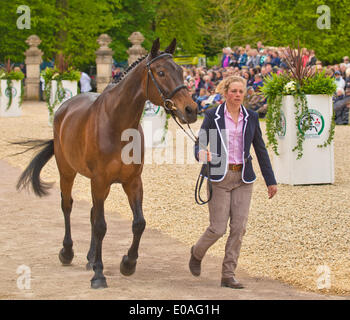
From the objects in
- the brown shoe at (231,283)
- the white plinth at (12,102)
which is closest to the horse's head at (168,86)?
the brown shoe at (231,283)

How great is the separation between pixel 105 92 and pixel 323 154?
22.2 ft

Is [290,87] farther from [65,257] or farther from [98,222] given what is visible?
[98,222]

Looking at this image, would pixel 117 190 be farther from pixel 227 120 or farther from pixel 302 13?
pixel 302 13

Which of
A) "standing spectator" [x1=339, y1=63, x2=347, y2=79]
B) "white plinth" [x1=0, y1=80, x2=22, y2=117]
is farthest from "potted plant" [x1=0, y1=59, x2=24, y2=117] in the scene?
"standing spectator" [x1=339, y1=63, x2=347, y2=79]

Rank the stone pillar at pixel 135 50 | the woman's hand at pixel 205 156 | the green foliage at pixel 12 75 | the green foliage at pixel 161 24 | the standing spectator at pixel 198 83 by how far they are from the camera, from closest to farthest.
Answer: the woman's hand at pixel 205 156 < the standing spectator at pixel 198 83 < the green foliage at pixel 12 75 < the green foliage at pixel 161 24 < the stone pillar at pixel 135 50

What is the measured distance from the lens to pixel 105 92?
23.0 feet

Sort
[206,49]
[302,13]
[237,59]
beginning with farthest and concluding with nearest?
[206,49] → [302,13] → [237,59]

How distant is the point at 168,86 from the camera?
245 inches

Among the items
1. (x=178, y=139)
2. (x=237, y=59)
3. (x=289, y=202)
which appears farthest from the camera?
(x=237, y=59)

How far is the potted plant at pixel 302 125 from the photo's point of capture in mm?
12664

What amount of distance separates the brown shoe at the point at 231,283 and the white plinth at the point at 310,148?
6.44m

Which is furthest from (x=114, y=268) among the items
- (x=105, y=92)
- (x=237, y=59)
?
(x=237, y=59)

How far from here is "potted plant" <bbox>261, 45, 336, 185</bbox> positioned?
1266cm

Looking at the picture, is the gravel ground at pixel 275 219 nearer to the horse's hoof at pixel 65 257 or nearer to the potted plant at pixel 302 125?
the potted plant at pixel 302 125
